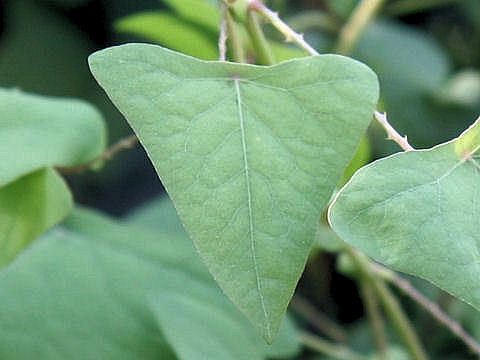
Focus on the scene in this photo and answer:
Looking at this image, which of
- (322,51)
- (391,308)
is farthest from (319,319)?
(322,51)

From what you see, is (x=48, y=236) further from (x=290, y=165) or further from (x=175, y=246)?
(x=290, y=165)

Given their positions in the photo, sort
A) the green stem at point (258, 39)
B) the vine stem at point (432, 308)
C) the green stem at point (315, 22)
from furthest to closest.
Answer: the green stem at point (315, 22), the vine stem at point (432, 308), the green stem at point (258, 39)

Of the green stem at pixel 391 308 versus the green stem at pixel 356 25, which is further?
the green stem at pixel 356 25

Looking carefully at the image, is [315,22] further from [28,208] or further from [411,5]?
[28,208]

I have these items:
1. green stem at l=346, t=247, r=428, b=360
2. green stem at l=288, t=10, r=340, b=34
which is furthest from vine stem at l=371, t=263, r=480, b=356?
green stem at l=288, t=10, r=340, b=34

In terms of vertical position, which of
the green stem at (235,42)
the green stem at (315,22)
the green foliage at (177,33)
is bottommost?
the green stem at (315,22)

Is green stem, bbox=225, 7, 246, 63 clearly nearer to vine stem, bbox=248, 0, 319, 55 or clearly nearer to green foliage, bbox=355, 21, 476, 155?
vine stem, bbox=248, 0, 319, 55

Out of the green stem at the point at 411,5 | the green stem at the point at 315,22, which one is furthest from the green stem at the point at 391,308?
the green stem at the point at 411,5

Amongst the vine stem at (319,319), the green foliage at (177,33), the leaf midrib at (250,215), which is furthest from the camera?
the vine stem at (319,319)

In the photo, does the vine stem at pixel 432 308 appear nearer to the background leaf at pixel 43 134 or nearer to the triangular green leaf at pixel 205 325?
the triangular green leaf at pixel 205 325
